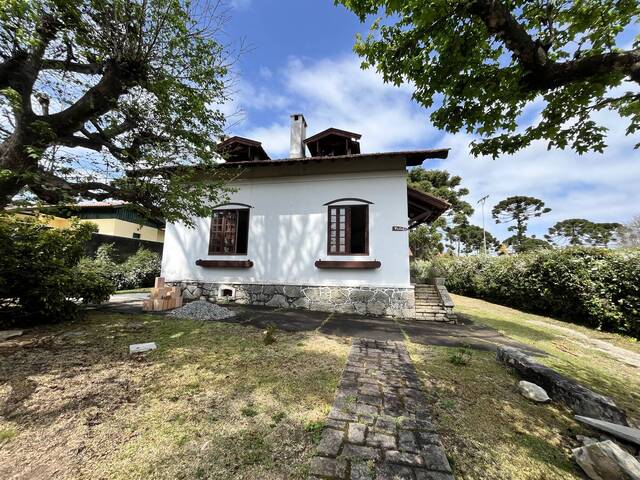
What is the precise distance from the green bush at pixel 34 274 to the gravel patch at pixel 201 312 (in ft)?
6.97

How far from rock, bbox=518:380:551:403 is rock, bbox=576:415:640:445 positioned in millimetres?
396

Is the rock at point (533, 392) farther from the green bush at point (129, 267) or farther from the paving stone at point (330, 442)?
the green bush at point (129, 267)

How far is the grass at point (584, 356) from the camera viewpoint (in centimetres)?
358

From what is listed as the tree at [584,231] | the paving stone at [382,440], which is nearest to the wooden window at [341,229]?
the paving stone at [382,440]

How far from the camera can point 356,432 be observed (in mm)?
2377

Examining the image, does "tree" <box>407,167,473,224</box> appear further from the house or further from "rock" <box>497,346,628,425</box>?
"rock" <box>497,346,628,425</box>

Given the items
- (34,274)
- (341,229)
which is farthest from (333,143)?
(34,274)

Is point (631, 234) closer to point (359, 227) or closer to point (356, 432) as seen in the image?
point (359, 227)

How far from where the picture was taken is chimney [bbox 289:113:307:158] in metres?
10.9

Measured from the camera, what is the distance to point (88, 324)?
17.9 ft

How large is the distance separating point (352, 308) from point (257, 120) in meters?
6.52

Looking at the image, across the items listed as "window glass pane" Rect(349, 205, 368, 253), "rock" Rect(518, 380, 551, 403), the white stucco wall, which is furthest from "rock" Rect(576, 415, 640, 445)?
"window glass pane" Rect(349, 205, 368, 253)

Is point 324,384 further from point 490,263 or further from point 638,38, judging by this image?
point 490,263

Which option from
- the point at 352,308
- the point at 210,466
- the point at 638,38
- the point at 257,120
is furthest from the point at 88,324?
the point at 638,38
